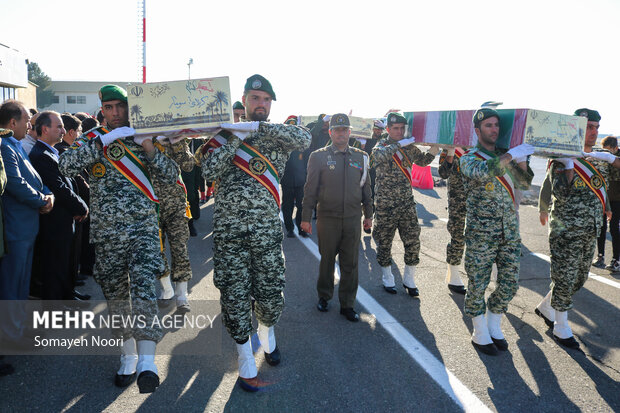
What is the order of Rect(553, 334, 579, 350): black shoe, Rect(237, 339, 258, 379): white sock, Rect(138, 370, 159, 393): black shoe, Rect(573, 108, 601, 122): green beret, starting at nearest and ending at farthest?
Rect(138, 370, 159, 393): black shoe
Rect(237, 339, 258, 379): white sock
Rect(553, 334, 579, 350): black shoe
Rect(573, 108, 601, 122): green beret

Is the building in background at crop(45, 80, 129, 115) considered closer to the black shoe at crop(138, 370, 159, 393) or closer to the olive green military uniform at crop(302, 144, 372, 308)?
the olive green military uniform at crop(302, 144, 372, 308)

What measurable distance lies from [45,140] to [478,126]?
14.8ft

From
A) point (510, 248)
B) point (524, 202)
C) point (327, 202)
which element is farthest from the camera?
point (524, 202)

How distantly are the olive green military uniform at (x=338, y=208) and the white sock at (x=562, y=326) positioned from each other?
Answer: 214cm

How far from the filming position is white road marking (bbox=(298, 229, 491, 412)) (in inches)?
119

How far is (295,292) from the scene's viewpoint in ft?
17.1

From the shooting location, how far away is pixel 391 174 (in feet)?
17.5

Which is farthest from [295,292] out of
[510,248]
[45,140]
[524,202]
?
[524,202]

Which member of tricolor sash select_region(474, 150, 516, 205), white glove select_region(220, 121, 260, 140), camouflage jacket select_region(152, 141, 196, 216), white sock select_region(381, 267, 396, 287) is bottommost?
white sock select_region(381, 267, 396, 287)

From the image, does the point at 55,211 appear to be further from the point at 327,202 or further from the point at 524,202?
the point at 524,202

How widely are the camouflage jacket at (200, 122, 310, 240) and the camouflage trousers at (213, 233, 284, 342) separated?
0.09 m

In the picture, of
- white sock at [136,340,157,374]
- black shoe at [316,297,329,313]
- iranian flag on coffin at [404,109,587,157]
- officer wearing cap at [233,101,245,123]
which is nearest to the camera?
white sock at [136,340,157,374]

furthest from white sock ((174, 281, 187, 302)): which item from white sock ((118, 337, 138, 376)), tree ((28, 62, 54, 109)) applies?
tree ((28, 62, 54, 109))

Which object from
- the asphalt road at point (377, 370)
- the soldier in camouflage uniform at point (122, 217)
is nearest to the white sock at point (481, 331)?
the asphalt road at point (377, 370)
